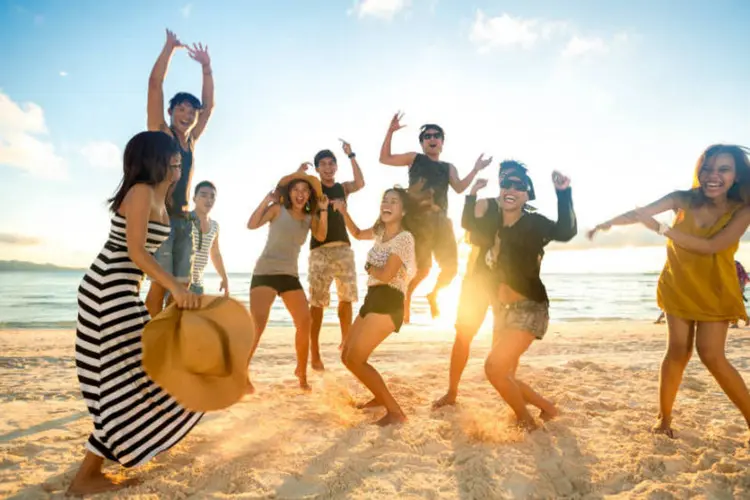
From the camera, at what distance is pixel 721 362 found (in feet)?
12.2

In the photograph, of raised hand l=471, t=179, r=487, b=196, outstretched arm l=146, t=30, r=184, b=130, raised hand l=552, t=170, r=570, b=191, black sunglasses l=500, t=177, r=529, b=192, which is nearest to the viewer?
raised hand l=552, t=170, r=570, b=191

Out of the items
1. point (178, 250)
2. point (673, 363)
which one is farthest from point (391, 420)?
point (178, 250)

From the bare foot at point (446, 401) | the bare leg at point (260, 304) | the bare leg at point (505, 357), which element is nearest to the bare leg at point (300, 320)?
the bare leg at point (260, 304)

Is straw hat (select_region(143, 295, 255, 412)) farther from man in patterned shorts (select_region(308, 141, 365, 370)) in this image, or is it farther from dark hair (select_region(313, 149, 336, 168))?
dark hair (select_region(313, 149, 336, 168))

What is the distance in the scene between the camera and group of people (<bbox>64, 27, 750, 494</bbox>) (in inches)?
112

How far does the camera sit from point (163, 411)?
300 centimetres

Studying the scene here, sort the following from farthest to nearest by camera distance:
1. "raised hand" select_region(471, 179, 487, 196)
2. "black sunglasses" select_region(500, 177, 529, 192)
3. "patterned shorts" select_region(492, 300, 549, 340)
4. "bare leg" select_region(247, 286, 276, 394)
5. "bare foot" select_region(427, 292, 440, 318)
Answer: "bare leg" select_region(247, 286, 276, 394), "bare foot" select_region(427, 292, 440, 318), "raised hand" select_region(471, 179, 487, 196), "black sunglasses" select_region(500, 177, 529, 192), "patterned shorts" select_region(492, 300, 549, 340)

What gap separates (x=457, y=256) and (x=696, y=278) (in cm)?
233

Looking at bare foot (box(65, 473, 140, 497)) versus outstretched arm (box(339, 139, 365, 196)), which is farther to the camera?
outstretched arm (box(339, 139, 365, 196))

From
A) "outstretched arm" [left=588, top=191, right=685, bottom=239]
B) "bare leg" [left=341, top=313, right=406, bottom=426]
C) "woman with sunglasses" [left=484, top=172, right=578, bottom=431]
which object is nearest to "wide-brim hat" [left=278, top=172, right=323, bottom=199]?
"bare leg" [left=341, top=313, right=406, bottom=426]

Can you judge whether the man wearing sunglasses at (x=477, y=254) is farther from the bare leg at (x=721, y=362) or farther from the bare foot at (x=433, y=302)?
the bare leg at (x=721, y=362)

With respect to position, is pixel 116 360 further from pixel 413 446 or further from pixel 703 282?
pixel 703 282

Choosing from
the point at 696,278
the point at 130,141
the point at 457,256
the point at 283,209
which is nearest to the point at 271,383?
the point at 283,209

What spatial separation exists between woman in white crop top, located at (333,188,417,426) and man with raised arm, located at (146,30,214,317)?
2057 mm
